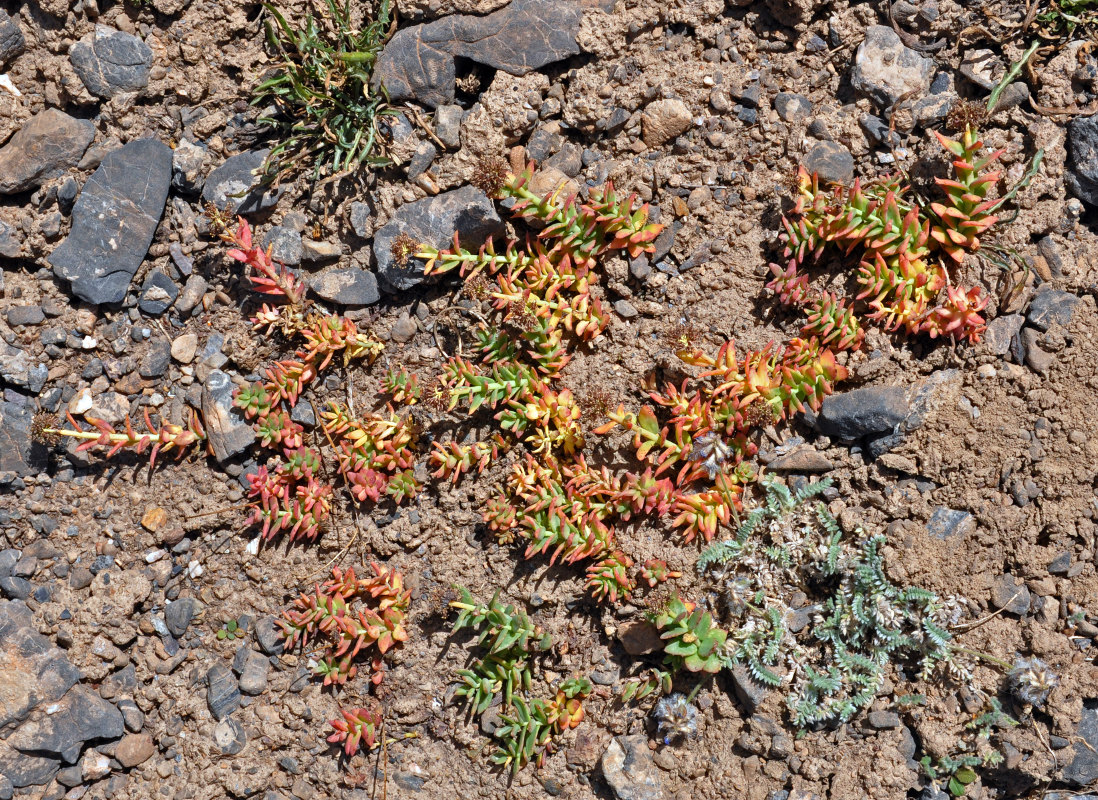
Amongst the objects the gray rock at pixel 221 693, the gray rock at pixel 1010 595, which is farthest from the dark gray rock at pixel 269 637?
the gray rock at pixel 1010 595

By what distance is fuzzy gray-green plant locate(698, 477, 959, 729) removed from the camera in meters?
4.30

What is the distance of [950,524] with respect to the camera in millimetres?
4359

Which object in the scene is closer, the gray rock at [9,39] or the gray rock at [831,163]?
the gray rock at [831,163]

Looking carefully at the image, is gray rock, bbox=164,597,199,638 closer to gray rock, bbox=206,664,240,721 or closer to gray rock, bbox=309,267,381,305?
gray rock, bbox=206,664,240,721

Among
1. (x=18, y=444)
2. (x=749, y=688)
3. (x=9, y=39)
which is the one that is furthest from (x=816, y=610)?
(x=9, y=39)

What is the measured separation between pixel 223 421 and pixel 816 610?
13.6ft

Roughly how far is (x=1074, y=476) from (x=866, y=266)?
67.7 inches

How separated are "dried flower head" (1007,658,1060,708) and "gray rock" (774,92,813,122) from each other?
356cm

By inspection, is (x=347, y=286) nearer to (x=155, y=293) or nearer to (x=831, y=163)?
(x=155, y=293)

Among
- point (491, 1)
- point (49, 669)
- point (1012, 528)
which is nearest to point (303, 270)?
point (491, 1)

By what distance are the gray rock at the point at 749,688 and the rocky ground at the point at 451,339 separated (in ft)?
0.24

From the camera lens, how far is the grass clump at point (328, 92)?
4.86 metres

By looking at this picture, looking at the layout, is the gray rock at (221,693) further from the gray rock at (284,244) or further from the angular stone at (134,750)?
the gray rock at (284,244)

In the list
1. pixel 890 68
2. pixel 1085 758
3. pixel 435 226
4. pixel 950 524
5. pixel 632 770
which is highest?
pixel 890 68
